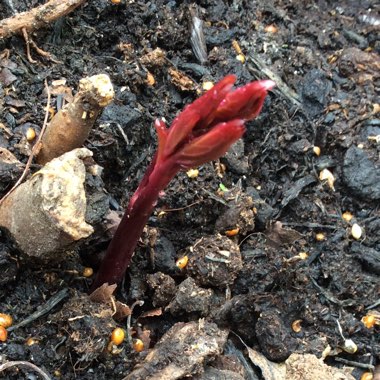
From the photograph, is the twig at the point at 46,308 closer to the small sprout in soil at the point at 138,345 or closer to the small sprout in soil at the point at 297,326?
the small sprout in soil at the point at 138,345

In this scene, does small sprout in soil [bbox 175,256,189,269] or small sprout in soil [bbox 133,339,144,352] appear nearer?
small sprout in soil [bbox 133,339,144,352]

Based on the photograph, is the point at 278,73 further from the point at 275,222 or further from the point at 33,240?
the point at 33,240

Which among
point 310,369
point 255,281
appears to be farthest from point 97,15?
point 310,369

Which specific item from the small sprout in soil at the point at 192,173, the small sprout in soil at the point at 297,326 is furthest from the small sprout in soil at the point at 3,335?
the small sprout in soil at the point at 297,326

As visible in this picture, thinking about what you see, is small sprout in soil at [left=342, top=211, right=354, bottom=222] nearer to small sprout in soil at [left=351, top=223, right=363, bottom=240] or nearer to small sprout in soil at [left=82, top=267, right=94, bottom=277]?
small sprout in soil at [left=351, top=223, right=363, bottom=240]

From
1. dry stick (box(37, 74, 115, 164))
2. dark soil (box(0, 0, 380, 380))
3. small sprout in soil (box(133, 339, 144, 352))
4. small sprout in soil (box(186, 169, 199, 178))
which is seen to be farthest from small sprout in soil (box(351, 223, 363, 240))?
dry stick (box(37, 74, 115, 164))

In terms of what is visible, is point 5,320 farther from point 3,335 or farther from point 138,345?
point 138,345

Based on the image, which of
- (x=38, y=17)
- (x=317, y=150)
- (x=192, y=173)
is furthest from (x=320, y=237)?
(x=38, y=17)

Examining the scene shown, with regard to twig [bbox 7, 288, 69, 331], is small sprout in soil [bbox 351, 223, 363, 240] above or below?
below
